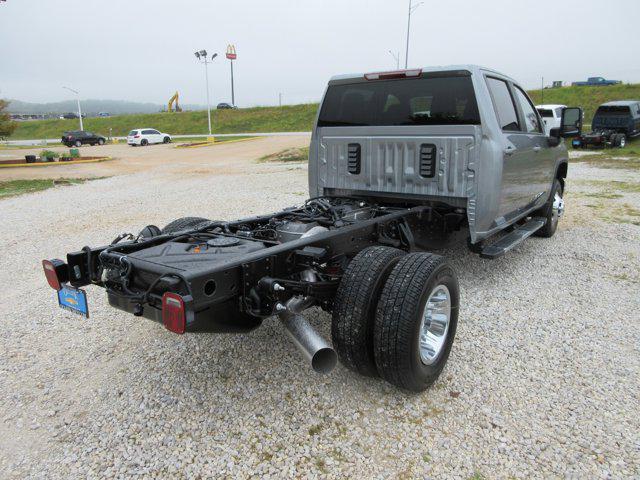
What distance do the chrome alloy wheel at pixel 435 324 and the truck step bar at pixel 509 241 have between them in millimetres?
1440

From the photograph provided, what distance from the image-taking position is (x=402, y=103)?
475 centimetres

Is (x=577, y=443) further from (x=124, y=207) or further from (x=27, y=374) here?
(x=124, y=207)

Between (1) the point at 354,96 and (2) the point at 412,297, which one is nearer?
(2) the point at 412,297

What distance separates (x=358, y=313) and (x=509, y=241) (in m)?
2.77

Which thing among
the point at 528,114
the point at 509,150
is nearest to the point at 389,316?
the point at 509,150

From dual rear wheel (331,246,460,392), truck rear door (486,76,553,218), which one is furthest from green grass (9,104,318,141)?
dual rear wheel (331,246,460,392)

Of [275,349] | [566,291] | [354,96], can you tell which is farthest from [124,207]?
[566,291]

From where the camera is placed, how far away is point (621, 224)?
7527 millimetres

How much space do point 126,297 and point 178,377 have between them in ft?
2.67

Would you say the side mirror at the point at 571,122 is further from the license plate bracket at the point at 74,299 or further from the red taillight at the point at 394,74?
the license plate bracket at the point at 74,299

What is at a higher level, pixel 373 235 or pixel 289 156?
pixel 373 235

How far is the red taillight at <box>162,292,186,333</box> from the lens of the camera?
235 centimetres

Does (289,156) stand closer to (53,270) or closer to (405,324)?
(53,270)

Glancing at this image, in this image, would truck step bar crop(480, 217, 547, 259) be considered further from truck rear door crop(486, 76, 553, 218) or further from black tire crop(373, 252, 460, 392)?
black tire crop(373, 252, 460, 392)
